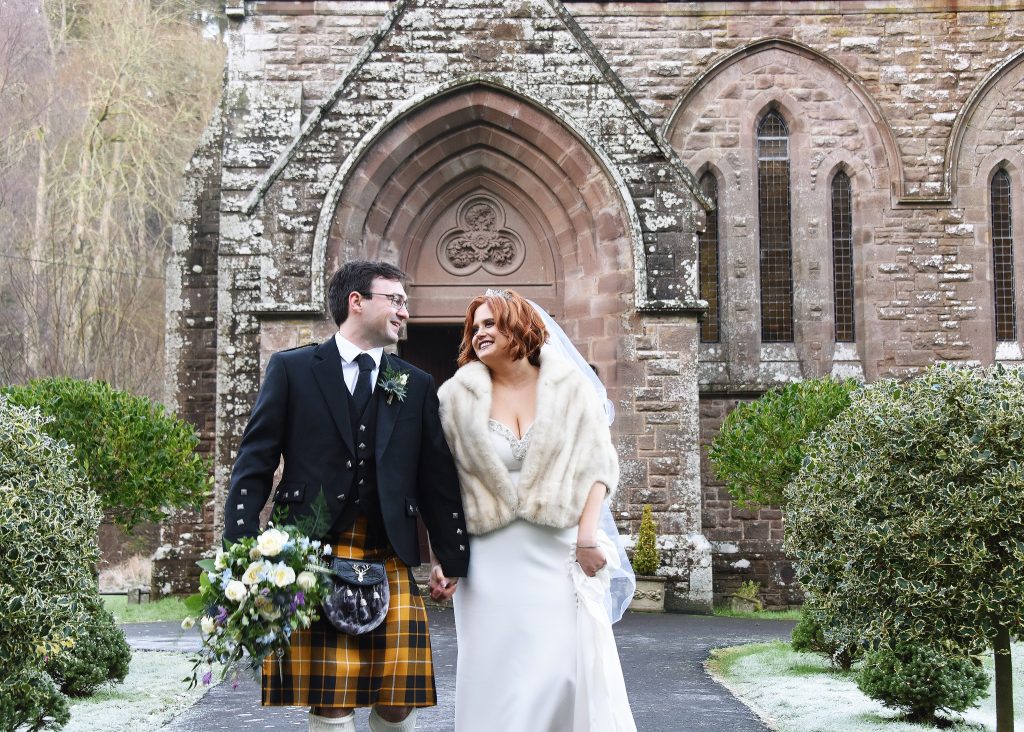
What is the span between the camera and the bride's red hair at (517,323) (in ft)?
16.4

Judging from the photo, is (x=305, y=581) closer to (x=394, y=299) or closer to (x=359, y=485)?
(x=359, y=485)

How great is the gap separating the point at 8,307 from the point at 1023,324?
55.8 feet

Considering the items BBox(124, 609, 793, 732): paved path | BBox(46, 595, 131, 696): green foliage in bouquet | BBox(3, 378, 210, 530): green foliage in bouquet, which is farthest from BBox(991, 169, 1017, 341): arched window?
BBox(46, 595, 131, 696): green foliage in bouquet

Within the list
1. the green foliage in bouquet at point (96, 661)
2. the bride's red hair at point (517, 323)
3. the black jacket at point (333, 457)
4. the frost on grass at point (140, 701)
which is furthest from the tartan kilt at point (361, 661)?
the green foliage in bouquet at point (96, 661)

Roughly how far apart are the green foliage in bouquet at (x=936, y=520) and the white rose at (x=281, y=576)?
10.3 ft

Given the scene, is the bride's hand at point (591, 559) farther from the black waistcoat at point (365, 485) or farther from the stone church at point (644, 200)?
the stone church at point (644, 200)

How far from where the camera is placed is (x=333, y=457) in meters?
4.51

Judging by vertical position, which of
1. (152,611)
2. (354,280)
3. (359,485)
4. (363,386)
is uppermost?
(354,280)

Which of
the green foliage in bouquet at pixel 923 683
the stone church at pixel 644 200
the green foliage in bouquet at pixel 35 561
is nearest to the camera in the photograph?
the green foliage in bouquet at pixel 35 561

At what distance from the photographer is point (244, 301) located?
13.6m

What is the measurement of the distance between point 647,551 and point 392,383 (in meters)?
8.17

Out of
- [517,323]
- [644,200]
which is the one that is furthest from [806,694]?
[644,200]

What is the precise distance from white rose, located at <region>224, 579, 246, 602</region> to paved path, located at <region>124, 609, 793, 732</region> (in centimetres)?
317

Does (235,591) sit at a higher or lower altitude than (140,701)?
higher
